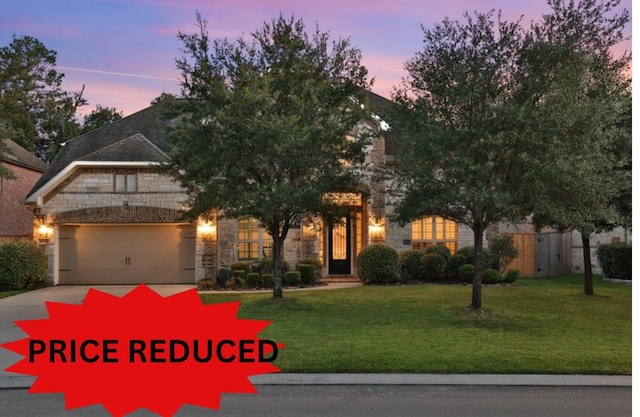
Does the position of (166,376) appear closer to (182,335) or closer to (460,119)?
(182,335)

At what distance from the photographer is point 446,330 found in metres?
10.2

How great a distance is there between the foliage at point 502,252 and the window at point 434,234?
1637mm

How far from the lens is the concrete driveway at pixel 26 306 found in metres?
7.42

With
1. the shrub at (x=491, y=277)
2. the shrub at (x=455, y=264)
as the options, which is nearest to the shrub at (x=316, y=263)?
the shrub at (x=455, y=264)

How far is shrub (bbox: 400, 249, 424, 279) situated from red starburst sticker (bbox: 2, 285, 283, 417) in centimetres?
1169

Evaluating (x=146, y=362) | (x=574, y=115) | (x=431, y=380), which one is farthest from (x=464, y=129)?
(x=146, y=362)

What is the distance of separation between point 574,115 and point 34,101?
30.9 metres

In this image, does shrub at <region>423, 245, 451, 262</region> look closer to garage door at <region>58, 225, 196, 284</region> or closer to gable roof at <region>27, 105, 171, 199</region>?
garage door at <region>58, 225, 196, 284</region>

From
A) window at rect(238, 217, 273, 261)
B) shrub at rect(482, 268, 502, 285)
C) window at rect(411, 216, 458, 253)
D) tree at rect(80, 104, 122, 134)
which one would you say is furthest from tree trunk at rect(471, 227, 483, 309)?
tree at rect(80, 104, 122, 134)

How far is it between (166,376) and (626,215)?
12278 millimetres

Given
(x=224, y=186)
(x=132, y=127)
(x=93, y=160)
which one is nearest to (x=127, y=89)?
(x=132, y=127)

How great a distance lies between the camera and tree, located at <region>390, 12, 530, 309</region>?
1055 centimetres

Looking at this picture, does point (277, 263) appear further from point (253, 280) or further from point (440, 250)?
point (440, 250)

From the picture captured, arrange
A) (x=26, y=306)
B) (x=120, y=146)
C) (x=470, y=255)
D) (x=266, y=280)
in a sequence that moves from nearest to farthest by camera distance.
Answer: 1. (x=26, y=306)
2. (x=266, y=280)
3. (x=470, y=255)
4. (x=120, y=146)
